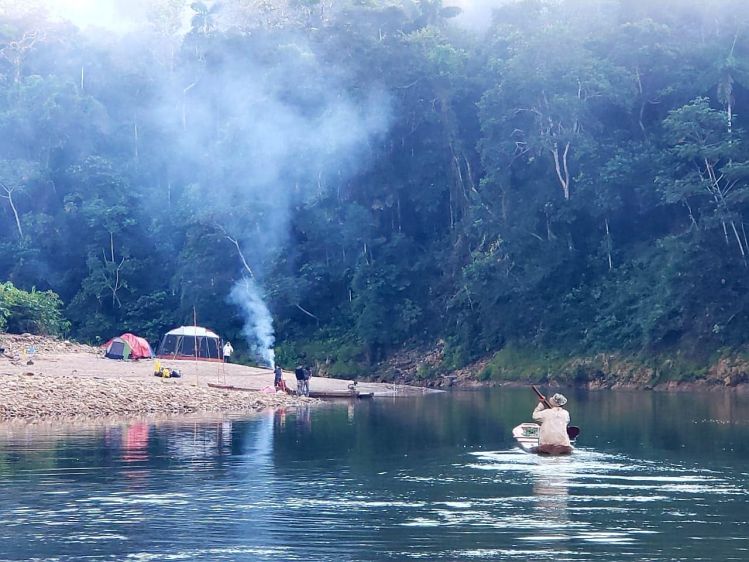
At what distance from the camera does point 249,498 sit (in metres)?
19.1

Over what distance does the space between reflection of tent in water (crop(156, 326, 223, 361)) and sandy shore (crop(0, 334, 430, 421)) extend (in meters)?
3.61

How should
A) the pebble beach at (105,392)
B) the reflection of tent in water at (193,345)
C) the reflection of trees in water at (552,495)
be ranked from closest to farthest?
the reflection of trees in water at (552,495), the pebble beach at (105,392), the reflection of tent in water at (193,345)

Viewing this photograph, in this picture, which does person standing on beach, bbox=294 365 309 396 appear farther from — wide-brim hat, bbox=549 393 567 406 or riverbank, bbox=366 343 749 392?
wide-brim hat, bbox=549 393 567 406

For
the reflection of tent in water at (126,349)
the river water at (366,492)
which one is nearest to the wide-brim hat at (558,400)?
the river water at (366,492)

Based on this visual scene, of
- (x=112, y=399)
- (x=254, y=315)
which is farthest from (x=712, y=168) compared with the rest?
(x=112, y=399)

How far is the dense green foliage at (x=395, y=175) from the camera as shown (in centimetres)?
5188

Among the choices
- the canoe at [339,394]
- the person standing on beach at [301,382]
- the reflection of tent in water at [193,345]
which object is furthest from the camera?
the reflection of tent in water at [193,345]

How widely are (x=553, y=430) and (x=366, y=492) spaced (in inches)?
217

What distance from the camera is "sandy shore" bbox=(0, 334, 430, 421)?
33.2 metres

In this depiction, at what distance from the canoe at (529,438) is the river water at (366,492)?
33 cm

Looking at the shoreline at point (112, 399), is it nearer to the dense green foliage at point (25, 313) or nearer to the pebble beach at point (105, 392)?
the pebble beach at point (105, 392)

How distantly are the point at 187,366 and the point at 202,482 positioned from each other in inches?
1072

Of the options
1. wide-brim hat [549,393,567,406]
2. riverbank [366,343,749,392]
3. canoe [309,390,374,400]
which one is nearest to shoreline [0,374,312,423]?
canoe [309,390,374,400]

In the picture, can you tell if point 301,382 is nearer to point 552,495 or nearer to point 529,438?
point 529,438
